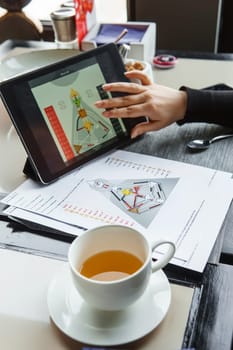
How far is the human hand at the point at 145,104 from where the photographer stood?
88cm

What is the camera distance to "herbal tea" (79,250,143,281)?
539 millimetres

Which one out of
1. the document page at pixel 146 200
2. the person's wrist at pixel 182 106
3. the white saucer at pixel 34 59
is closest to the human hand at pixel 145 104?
the person's wrist at pixel 182 106

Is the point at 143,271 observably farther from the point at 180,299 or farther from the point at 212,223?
the point at 212,223

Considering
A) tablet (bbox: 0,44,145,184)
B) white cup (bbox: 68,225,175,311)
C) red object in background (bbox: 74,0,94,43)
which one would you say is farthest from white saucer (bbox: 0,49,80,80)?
white cup (bbox: 68,225,175,311)

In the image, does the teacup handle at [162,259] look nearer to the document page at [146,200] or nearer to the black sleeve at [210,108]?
the document page at [146,200]

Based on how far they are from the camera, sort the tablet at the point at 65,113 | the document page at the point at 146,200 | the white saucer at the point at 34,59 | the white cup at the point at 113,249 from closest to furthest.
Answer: the white cup at the point at 113,249 < the document page at the point at 146,200 < the tablet at the point at 65,113 < the white saucer at the point at 34,59

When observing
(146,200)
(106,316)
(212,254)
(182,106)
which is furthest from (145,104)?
(106,316)

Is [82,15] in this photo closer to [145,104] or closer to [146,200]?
[145,104]

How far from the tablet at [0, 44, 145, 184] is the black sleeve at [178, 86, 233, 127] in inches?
4.5

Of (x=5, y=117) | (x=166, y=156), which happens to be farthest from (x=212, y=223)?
(x=5, y=117)

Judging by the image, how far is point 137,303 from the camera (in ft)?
1.79

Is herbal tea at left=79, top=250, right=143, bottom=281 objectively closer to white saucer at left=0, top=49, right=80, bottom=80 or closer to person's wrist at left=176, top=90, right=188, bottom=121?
person's wrist at left=176, top=90, right=188, bottom=121

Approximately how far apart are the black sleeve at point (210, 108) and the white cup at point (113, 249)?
442 millimetres

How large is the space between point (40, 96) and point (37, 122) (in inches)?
1.9
